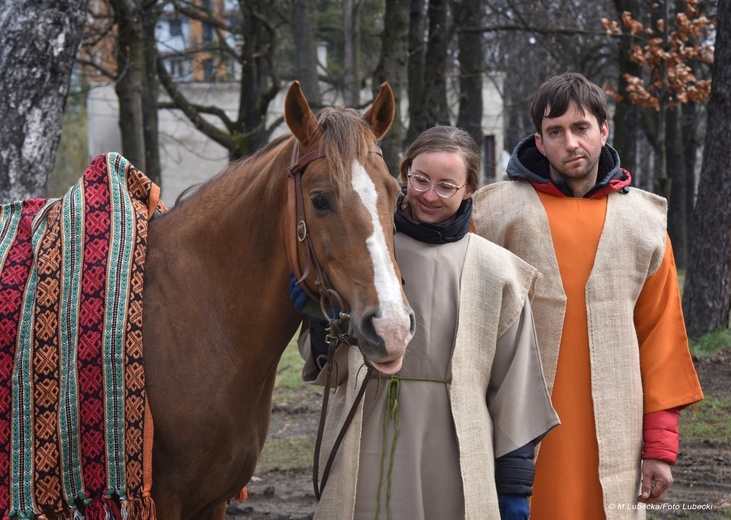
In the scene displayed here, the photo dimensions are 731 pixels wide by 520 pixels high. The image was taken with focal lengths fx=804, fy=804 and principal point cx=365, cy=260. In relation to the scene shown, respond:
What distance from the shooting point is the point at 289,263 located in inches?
104

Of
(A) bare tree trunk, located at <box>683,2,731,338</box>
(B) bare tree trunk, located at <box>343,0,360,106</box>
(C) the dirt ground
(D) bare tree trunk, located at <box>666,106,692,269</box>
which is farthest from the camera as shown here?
(D) bare tree trunk, located at <box>666,106,692,269</box>

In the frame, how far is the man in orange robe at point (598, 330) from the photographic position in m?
2.82

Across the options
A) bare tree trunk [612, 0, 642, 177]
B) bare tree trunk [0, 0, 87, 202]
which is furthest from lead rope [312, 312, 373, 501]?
bare tree trunk [612, 0, 642, 177]

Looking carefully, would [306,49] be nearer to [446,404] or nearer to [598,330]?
[598,330]

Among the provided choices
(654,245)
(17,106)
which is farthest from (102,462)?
(17,106)

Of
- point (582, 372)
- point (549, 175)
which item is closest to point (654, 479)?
point (582, 372)

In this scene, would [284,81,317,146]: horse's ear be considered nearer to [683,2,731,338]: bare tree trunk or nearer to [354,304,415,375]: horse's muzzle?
[354,304,415,375]: horse's muzzle

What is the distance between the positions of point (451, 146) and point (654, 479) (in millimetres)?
1362

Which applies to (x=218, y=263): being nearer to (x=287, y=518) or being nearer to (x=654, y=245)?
(x=654, y=245)

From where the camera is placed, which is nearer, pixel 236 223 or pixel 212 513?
pixel 236 223

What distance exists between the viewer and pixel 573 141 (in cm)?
283

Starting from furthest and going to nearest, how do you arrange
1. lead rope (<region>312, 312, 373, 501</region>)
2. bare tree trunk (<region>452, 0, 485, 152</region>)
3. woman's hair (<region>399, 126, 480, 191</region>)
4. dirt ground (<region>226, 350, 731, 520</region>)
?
bare tree trunk (<region>452, 0, 485, 152</region>)
dirt ground (<region>226, 350, 731, 520</region>)
woman's hair (<region>399, 126, 480, 191</region>)
lead rope (<region>312, 312, 373, 501</region>)

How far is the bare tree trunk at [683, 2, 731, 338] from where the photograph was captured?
24.7 ft

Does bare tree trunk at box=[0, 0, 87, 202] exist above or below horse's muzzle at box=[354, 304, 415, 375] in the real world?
above
